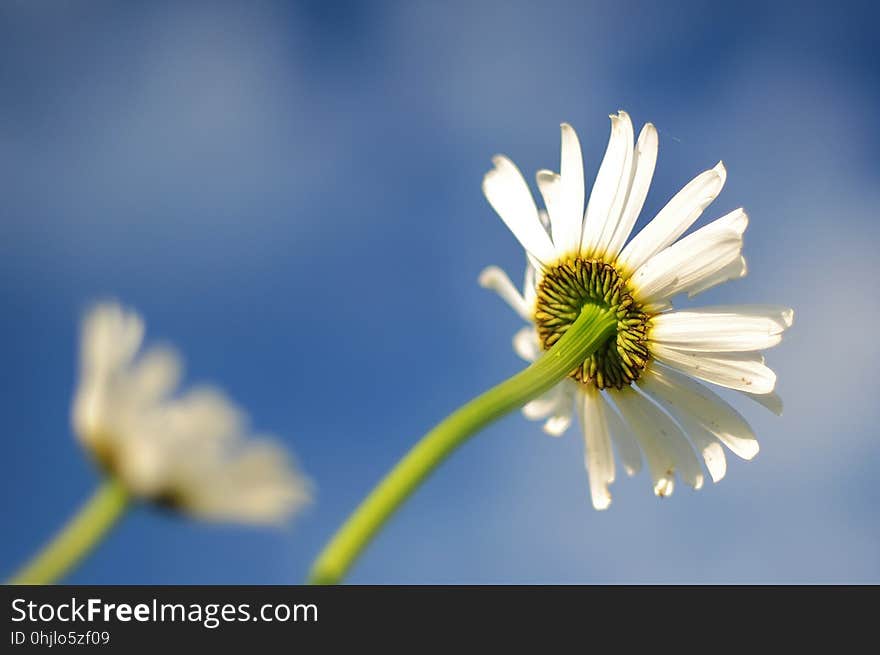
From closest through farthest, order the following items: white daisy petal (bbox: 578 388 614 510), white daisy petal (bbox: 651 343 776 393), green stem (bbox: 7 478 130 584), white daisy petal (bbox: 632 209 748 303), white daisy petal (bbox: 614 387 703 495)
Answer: green stem (bbox: 7 478 130 584), white daisy petal (bbox: 632 209 748 303), white daisy petal (bbox: 651 343 776 393), white daisy petal (bbox: 614 387 703 495), white daisy petal (bbox: 578 388 614 510)

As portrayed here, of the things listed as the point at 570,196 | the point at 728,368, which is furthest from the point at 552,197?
the point at 728,368

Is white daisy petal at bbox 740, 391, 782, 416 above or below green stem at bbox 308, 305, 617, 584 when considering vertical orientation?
above

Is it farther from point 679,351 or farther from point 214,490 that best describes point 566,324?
point 214,490

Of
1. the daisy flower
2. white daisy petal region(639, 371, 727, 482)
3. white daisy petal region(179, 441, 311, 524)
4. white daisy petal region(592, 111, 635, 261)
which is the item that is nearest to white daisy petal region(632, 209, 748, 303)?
the daisy flower

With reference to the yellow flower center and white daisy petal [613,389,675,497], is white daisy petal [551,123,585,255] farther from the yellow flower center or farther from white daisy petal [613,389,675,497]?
white daisy petal [613,389,675,497]
